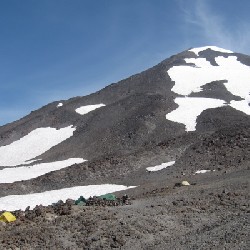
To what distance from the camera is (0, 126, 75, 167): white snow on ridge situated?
61844 mm

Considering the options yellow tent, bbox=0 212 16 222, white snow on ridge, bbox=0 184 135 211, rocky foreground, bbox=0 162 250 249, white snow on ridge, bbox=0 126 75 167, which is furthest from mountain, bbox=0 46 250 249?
yellow tent, bbox=0 212 16 222

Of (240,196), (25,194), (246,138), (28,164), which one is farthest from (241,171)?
(28,164)

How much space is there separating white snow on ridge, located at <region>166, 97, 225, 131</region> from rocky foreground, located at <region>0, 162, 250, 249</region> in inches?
1295

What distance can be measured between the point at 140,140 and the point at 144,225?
119ft

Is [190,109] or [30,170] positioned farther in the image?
[190,109]

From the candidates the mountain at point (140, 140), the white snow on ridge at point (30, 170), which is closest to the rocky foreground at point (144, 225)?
the mountain at point (140, 140)

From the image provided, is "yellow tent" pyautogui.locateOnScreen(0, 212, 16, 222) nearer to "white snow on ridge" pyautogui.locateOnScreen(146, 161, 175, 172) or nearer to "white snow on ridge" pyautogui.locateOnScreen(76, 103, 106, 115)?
"white snow on ridge" pyautogui.locateOnScreen(146, 161, 175, 172)

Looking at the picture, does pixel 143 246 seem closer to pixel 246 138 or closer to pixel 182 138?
pixel 246 138

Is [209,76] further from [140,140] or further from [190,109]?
[140,140]

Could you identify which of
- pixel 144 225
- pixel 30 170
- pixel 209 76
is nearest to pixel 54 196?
pixel 30 170

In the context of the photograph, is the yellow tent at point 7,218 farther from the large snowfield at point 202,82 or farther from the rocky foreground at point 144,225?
the large snowfield at point 202,82

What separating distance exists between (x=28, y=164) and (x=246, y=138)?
27.3m

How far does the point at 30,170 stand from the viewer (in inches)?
2008

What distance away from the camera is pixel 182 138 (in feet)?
165
